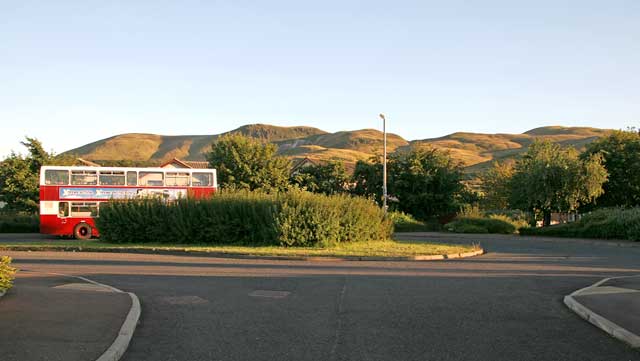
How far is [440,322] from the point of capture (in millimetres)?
9711

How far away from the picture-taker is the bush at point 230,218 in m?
27.9

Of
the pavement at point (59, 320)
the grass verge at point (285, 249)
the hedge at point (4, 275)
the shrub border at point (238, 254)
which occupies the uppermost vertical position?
the hedge at point (4, 275)

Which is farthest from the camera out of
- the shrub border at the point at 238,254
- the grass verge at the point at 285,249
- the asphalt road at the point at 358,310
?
the grass verge at the point at 285,249

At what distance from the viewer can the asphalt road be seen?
786cm

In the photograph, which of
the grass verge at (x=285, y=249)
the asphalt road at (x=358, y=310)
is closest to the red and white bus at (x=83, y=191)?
the grass verge at (x=285, y=249)

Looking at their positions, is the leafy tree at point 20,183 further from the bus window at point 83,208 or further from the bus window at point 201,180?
the bus window at point 201,180

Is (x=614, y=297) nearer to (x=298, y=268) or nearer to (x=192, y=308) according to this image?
(x=192, y=308)

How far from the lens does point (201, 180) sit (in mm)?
37062

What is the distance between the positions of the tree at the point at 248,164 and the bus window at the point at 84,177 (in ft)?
66.7

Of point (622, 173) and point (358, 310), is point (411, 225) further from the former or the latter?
point (358, 310)

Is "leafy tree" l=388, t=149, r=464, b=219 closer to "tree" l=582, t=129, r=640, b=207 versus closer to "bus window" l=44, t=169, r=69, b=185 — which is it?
"tree" l=582, t=129, r=640, b=207

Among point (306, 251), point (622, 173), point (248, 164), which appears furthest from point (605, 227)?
point (248, 164)

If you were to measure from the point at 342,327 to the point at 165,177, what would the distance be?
28638mm

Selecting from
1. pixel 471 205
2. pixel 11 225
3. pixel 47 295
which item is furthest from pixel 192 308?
pixel 471 205
